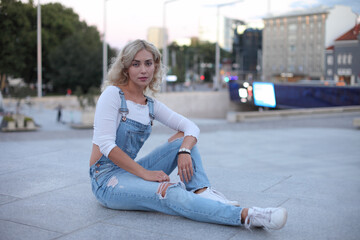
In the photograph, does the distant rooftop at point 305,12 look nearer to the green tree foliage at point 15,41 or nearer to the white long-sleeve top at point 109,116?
the green tree foliage at point 15,41

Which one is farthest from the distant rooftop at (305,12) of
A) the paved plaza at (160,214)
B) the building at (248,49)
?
the paved plaza at (160,214)

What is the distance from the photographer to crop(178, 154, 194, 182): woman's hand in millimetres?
3057

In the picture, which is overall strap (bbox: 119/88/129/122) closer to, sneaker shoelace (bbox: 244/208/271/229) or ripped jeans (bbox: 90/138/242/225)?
ripped jeans (bbox: 90/138/242/225)

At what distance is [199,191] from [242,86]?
42900mm

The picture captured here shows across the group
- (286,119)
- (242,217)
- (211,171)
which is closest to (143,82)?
(242,217)

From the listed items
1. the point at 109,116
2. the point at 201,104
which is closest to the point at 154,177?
the point at 109,116

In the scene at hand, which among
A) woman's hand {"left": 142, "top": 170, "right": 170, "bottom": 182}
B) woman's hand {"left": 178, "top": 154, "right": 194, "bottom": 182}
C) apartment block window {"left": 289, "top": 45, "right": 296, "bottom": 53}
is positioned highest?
apartment block window {"left": 289, "top": 45, "right": 296, "bottom": 53}

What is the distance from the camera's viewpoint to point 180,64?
300 ft

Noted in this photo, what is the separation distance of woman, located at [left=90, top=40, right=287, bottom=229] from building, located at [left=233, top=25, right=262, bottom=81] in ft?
158

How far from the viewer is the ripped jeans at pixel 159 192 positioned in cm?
281

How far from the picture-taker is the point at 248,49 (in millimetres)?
58406

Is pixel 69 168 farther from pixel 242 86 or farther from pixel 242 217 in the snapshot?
pixel 242 86

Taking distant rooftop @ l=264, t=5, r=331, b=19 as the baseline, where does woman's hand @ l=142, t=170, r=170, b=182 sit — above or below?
below

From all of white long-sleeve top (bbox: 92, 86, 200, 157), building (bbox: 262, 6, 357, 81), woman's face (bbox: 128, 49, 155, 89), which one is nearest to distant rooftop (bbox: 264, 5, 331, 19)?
building (bbox: 262, 6, 357, 81)
